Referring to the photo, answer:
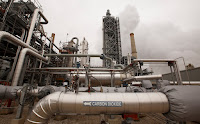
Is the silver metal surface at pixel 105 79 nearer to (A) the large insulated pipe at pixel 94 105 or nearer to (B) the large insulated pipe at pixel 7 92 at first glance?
(B) the large insulated pipe at pixel 7 92

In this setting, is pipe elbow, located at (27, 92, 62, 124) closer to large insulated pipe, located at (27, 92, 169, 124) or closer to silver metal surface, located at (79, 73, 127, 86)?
large insulated pipe, located at (27, 92, 169, 124)

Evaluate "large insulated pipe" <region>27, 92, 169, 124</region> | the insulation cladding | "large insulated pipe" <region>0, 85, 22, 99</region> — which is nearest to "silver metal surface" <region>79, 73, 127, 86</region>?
"large insulated pipe" <region>0, 85, 22, 99</region>

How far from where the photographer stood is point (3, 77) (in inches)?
278

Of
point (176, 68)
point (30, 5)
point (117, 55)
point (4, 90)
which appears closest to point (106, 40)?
point (117, 55)

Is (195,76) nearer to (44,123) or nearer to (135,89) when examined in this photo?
(135,89)

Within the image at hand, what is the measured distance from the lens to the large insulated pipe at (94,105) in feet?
8.25

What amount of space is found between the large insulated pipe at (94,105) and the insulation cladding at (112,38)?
18.3 metres

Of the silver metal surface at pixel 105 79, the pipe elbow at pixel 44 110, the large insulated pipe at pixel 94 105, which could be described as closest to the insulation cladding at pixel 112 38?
the silver metal surface at pixel 105 79

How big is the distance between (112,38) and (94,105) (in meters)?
22.4

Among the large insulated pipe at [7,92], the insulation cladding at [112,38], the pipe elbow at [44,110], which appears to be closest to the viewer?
the pipe elbow at [44,110]

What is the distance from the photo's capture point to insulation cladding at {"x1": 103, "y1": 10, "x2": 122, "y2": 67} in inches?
866

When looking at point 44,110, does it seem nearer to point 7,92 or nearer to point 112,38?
point 7,92

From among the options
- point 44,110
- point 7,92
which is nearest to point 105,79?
point 44,110

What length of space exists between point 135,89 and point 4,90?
20.8 feet
